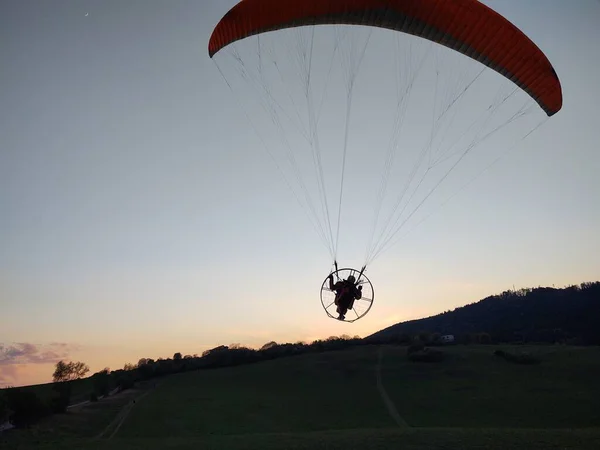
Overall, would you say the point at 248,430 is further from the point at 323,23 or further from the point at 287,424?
the point at 323,23

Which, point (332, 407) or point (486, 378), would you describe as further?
point (486, 378)

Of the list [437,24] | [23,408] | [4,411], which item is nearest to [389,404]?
[23,408]

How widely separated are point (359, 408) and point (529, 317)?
101 metres

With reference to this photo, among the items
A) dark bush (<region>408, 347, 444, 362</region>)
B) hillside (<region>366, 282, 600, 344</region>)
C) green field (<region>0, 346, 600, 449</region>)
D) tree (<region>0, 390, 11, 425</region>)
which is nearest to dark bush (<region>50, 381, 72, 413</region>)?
green field (<region>0, 346, 600, 449</region>)

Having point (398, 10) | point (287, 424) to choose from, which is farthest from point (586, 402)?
point (398, 10)

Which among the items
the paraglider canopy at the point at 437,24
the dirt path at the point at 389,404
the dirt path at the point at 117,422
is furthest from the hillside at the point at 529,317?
the paraglider canopy at the point at 437,24

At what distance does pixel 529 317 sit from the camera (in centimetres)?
13312

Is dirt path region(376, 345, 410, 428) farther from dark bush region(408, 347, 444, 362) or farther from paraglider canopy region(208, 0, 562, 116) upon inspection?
paraglider canopy region(208, 0, 562, 116)

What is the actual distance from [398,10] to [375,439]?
Answer: 1743 cm

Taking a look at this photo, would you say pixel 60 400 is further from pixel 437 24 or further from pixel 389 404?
pixel 437 24

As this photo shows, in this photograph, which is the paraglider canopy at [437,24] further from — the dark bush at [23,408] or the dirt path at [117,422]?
the dark bush at [23,408]

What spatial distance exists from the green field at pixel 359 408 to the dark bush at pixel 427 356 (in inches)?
42.2

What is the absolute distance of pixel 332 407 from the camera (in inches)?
1804

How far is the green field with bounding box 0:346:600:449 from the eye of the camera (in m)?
25.3
